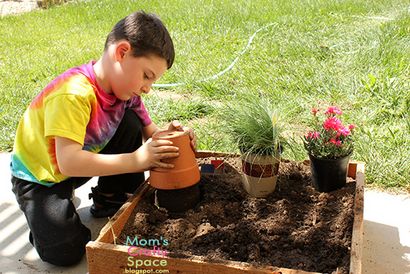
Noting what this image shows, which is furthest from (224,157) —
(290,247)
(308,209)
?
(290,247)

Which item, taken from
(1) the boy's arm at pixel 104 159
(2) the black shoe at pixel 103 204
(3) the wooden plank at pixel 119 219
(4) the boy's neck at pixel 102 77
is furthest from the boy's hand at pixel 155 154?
(2) the black shoe at pixel 103 204

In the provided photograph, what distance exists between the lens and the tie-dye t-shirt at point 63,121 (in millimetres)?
2035

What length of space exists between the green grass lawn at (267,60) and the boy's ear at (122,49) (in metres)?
0.65

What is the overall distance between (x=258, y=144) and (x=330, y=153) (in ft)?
1.04

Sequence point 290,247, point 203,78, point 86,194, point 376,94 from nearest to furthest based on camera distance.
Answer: point 290,247
point 86,194
point 376,94
point 203,78

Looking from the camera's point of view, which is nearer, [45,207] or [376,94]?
[45,207]

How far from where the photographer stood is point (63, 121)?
6.62 feet

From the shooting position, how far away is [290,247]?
78.1 inches

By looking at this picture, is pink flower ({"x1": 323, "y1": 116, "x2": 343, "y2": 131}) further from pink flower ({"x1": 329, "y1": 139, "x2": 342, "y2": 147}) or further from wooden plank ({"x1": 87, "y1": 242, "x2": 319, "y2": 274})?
wooden plank ({"x1": 87, "y1": 242, "x2": 319, "y2": 274})

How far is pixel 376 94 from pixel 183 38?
2734 millimetres

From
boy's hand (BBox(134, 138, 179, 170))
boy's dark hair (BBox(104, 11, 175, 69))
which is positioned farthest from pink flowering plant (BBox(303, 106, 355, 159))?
boy's dark hair (BBox(104, 11, 175, 69))

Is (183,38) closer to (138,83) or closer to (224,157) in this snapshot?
(224,157)

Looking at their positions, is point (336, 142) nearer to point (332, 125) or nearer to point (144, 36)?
point (332, 125)

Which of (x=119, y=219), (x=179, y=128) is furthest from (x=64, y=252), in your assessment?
(x=179, y=128)
